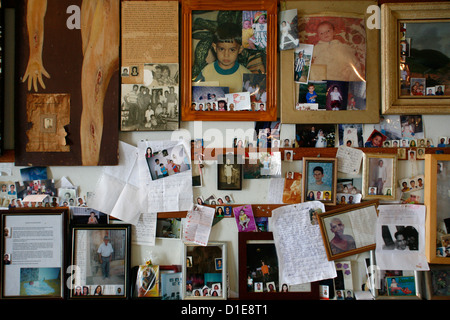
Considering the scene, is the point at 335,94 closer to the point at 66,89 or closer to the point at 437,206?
the point at 437,206

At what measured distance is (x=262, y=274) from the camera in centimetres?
149

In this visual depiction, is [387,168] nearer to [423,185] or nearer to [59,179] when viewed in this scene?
[423,185]

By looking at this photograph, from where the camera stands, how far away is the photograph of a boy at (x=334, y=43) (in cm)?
148

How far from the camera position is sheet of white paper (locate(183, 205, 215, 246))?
1.49 meters

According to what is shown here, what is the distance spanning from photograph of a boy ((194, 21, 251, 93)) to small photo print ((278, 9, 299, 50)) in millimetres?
191

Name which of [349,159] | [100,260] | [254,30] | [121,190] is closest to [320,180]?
[349,159]

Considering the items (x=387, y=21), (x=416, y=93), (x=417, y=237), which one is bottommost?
(x=417, y=237)

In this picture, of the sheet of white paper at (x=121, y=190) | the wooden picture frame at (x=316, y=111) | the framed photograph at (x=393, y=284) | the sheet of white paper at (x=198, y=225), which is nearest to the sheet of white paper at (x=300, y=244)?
the framed photograph at (x=393, y=284)

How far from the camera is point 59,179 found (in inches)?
59.1

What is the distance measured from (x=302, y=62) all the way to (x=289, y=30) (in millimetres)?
153

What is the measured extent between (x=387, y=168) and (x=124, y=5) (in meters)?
1.42

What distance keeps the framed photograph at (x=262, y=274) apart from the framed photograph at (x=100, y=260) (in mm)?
533

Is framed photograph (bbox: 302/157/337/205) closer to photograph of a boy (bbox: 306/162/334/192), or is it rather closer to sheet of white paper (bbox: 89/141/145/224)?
photograph of a boy (bbox: 306/162/334/192)
